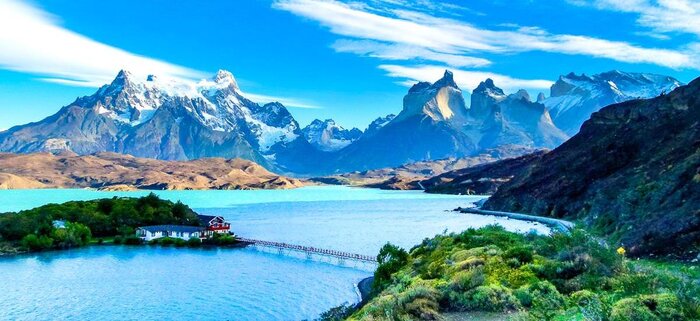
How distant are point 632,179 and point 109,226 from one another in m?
107

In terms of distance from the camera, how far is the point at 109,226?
127 m

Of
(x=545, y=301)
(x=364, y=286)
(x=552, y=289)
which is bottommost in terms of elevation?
(x=364, y=286)

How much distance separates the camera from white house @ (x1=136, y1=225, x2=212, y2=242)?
12031 cm

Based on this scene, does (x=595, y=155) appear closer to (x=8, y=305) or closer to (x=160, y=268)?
(x=160, y=268)

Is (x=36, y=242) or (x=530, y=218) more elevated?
(x=530, y=218)

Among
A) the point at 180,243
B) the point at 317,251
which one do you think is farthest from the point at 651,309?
the point at 180,243

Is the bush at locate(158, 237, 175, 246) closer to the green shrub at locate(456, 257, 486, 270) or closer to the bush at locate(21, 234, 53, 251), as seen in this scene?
the bush at locate(21, 234, 53, 251)

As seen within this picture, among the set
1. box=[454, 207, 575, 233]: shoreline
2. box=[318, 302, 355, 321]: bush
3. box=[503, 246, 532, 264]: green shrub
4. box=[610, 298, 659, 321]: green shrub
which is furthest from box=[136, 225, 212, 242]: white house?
box=[610, 298, 659, 321]: green shrub

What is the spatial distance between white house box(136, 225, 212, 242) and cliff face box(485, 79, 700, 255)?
7827 cm

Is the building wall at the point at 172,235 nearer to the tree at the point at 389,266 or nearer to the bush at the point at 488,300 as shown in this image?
the tree at the point at 389,266

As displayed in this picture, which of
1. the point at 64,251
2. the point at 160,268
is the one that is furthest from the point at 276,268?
the point at 64,251

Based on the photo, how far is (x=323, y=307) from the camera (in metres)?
61.0

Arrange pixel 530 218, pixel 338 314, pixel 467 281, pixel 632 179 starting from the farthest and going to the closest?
pixel 530 218
pixel 632 179
pixel 338 314
pixel 467 281

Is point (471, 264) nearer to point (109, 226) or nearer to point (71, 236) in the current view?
point (71, 236)
